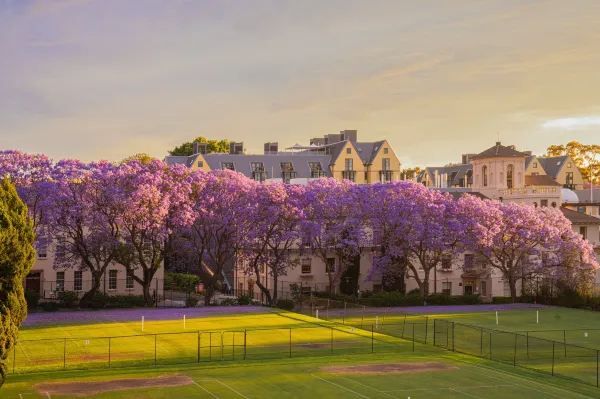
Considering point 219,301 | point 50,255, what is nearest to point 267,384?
point 219,301

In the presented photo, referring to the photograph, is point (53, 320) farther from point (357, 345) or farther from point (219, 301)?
point (357, 345)

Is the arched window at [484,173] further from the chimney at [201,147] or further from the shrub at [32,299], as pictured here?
the shrub at [32,299]

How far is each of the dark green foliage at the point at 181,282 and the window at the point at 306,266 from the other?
563 inches

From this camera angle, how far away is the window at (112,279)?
309 ft

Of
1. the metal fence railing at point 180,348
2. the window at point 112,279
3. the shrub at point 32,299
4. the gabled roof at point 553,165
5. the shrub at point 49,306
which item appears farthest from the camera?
the gabled roof at point 553,165

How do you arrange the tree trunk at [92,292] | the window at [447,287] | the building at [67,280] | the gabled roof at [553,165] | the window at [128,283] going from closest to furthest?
the tree trunk at [92,292] < the building at [67,280] < the window at [128,283] < the window at [447,287] < the gabled roof at [553,165]

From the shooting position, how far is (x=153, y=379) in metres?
46.3

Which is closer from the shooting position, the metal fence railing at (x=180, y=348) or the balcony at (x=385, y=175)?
the metal fence railing at (x=180, y=348)

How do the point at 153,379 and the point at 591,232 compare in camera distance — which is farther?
the point at 591,232

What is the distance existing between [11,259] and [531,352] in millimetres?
37080

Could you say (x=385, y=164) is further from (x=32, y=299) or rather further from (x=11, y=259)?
(x=11, y=259)

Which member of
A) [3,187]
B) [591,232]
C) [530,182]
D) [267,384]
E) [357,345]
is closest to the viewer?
[3,187]

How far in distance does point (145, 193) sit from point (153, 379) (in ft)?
121

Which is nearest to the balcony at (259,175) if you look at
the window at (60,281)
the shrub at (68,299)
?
the window at (60,281)
